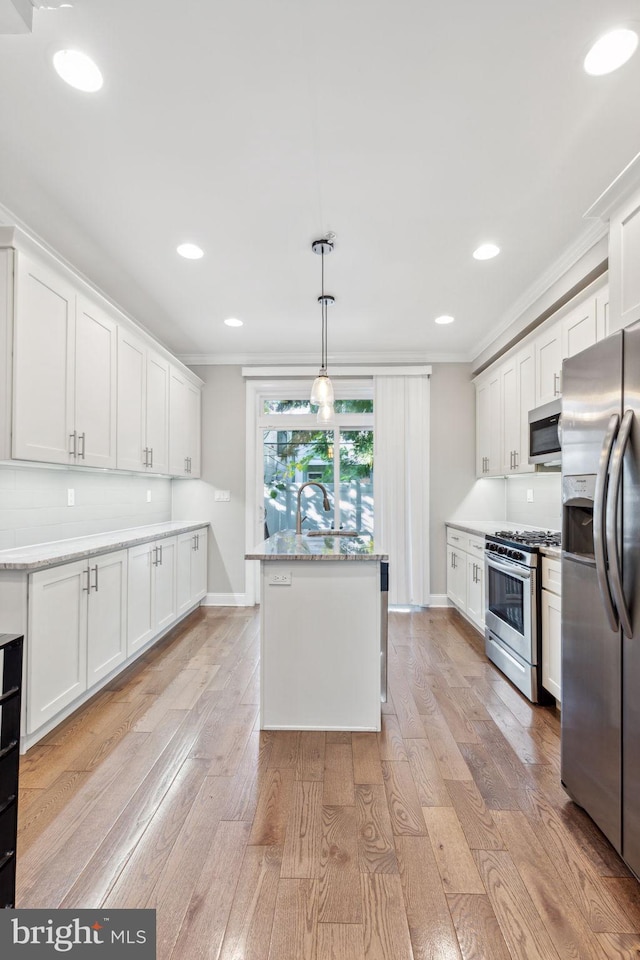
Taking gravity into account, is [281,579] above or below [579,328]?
below

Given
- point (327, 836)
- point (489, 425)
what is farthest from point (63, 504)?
point (489, 425)

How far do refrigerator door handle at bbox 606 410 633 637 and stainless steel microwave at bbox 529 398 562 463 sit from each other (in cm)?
160

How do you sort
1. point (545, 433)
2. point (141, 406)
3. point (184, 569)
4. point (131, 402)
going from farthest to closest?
point (184, 569), point (141, 406), point (131, 402), point (545, 433)

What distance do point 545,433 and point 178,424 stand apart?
10.6 ft

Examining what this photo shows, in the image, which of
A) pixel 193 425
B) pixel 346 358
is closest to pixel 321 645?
pixel 193 425

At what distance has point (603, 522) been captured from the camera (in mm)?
1610

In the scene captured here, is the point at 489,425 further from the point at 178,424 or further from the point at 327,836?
the point at 327,836

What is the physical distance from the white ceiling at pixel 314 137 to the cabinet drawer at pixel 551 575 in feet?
6.24

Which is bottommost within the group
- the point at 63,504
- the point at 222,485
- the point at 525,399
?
the point at 63,504

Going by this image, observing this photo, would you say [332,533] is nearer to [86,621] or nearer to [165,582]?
[165,582]

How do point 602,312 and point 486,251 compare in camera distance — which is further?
point 486,251

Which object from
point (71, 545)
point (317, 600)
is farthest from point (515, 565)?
point (71, 545)

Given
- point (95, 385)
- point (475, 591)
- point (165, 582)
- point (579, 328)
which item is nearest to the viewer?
point (579, 328)

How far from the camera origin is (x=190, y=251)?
298cm
